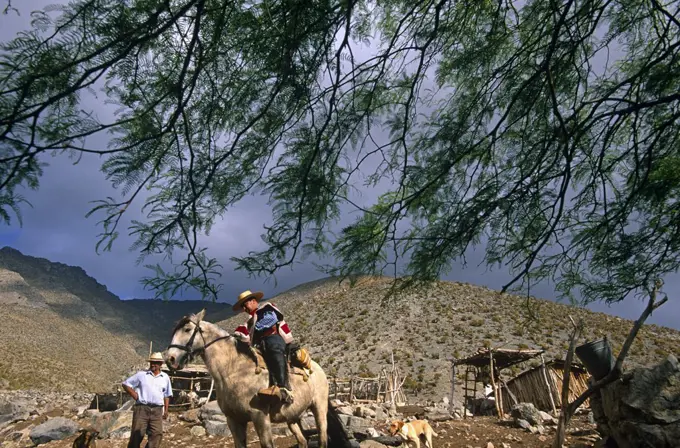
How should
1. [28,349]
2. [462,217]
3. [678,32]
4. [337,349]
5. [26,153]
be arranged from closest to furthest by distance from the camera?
1. [26,153]
2. [462,217]
3. [678,32]
4. [337,349]
5. [28,349]

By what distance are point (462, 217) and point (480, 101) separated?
1171 mm

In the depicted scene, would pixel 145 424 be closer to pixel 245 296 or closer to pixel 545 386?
pixel 245 296

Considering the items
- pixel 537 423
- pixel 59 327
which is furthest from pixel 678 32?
pixel 59 327

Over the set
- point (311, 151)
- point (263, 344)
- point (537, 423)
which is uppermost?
point (311, 151)

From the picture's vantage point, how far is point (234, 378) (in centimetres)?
500

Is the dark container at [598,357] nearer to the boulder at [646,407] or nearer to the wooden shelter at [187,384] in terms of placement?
the boulder at [646,407]

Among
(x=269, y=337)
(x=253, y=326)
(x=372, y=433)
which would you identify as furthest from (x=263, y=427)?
(x=372, y=433)

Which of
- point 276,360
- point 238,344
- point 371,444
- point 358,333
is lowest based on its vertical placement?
point 371,444

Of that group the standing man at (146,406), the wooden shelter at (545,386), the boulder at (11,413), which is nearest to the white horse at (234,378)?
the standing man at (146,406)

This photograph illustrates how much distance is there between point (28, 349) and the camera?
39688mm

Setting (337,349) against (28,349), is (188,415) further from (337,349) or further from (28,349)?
(28,349)

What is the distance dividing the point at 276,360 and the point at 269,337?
276 mm

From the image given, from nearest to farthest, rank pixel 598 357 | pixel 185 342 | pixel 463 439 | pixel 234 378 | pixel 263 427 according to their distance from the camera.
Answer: pixel 263 427 → pixel 234 378 → pixel 185 342 → pixel 598 357 → pixel 463 439

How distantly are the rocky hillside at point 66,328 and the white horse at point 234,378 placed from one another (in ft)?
50.2
